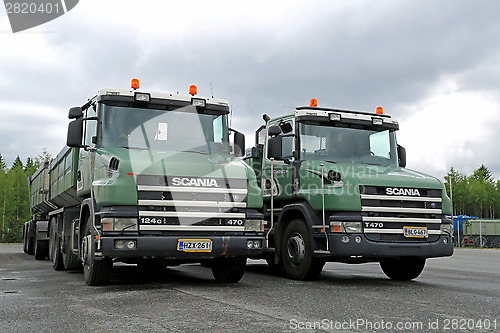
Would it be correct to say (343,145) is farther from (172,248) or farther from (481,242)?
(481,242)

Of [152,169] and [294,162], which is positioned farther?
[294,162]

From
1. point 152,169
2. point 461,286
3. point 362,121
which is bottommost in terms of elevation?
point 461,286

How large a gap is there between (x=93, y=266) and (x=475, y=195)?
103035 mm

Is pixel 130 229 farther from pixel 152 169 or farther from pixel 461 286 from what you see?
pixel 461 286

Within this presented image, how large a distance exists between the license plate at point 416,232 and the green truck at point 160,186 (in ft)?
8.53

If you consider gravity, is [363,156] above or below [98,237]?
above

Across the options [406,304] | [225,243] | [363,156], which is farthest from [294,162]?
[406,304]

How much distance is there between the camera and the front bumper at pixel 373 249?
9.14 m

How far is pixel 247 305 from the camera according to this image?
22.7 ft

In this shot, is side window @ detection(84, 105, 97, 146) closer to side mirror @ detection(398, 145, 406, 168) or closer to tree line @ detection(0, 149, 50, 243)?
side mirror @ detection(398, 145, 406, 168)

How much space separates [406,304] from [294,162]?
3.77m

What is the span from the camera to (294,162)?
33.7 feet

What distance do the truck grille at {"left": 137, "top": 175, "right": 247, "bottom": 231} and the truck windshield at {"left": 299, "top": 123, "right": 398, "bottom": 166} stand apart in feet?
6.88

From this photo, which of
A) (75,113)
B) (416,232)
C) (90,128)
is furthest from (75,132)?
(416,232)
